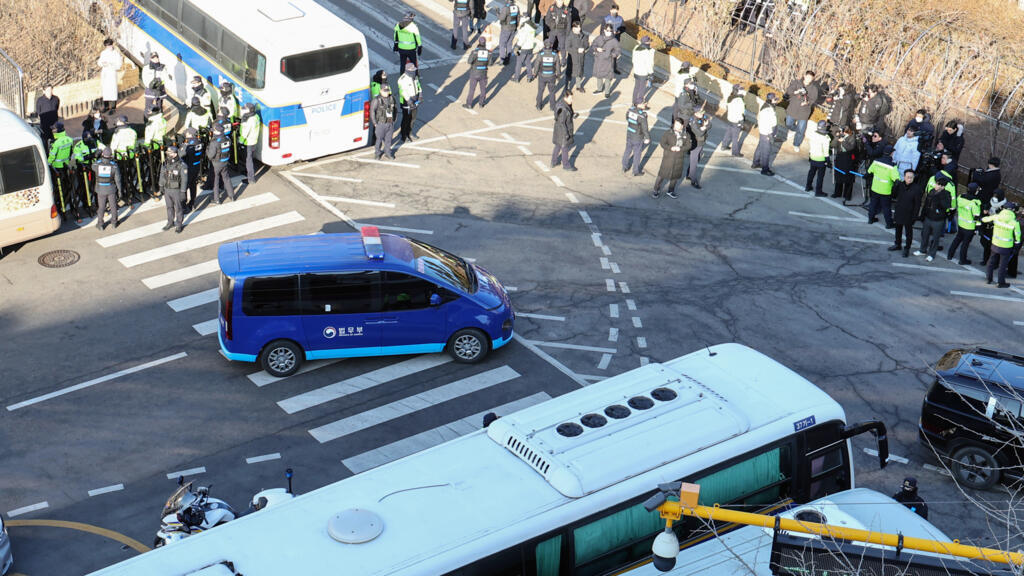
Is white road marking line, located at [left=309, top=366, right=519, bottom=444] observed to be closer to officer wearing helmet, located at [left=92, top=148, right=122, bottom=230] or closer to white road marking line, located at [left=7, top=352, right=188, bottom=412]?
white road marking line, located at [left=7, top=352, right=188, bottom=412]

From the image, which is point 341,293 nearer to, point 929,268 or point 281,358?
point 281,358

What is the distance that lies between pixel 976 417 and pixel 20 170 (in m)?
16.5

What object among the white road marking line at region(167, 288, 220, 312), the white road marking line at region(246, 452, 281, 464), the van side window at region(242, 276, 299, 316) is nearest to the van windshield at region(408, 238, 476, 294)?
the van side window at region(242, 276, 299, 316)

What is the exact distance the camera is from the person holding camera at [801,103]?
86.2ft

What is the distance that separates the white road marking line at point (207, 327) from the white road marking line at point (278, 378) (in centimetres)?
152

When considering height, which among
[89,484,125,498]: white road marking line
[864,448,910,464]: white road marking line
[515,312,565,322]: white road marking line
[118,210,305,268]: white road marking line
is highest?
[864,448,910,464]: white road marking line

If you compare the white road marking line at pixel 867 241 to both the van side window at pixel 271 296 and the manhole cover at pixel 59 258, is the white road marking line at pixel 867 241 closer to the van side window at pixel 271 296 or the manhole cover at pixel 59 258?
the van side window at pixel 271 296

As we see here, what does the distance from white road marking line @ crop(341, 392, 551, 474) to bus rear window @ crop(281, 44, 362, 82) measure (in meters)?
10.2

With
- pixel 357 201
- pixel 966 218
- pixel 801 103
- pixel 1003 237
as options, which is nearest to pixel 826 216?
pixel 966 218

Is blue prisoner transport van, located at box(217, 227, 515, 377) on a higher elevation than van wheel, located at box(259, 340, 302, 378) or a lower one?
higher

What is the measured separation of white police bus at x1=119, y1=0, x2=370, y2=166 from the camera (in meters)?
23.1

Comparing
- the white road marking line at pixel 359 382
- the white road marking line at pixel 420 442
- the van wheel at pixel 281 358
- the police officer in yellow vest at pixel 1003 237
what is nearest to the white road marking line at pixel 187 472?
the white road marking line at pixel 359 382

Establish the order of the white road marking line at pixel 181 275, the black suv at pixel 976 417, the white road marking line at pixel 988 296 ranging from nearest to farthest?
1. the black suv at pixel 976 417
2. the white road marking line at pixel 181 275
3. the white road marking line at pixel 988 296

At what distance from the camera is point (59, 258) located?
20.2 meters
